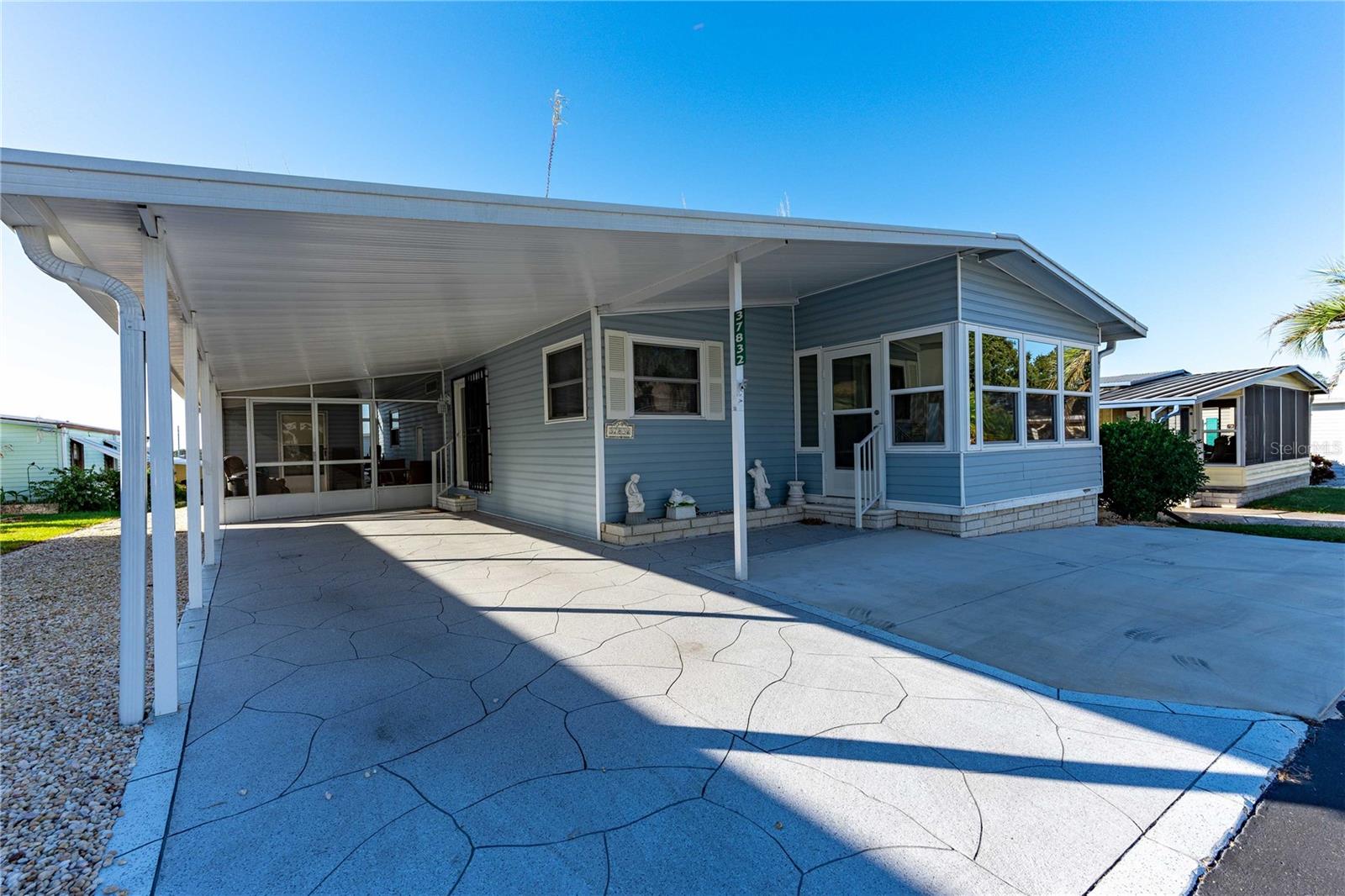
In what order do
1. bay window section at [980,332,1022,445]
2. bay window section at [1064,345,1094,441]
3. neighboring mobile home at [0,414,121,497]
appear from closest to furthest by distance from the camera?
bay window section at [980,332,1022,445]
bay window section at [1064,345,1094,441]
neighboring mobile home at [0,414,121,497]

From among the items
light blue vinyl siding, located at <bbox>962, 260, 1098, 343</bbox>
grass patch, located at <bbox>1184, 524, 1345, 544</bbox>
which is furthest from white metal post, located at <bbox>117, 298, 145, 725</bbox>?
grass patch, located at <bbox>1184, 524, 1345, 544</bbox>

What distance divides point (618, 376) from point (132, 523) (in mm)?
4817

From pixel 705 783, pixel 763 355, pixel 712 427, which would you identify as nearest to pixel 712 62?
Answer: pixel 763 355

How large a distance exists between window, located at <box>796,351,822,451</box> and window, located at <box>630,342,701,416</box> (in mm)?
1692

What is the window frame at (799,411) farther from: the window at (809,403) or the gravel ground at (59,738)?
the gravel ground at (59,738)

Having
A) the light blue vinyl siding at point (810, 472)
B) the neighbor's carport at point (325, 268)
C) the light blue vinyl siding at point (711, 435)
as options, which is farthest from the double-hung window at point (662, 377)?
the light blue vinyl siding at point (810, 472)

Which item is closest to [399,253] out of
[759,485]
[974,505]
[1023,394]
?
[759,485]

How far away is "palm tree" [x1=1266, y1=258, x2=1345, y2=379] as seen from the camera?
7875 millimetres

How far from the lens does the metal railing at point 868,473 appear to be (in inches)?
285

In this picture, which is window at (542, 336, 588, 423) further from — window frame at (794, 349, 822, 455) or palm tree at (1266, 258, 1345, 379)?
Answer: palm tree at (1266, 258, 1345, 379)

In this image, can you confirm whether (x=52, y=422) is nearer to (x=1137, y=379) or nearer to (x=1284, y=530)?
(x=1284, y=530)

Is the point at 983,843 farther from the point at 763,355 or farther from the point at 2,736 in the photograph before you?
the point at 763,355

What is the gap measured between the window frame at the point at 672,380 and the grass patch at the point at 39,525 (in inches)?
349

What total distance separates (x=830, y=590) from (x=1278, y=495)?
16641 millimetres
